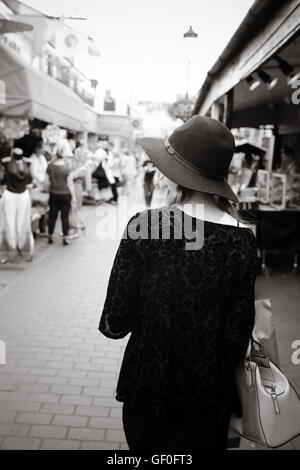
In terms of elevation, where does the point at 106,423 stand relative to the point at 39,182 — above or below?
below

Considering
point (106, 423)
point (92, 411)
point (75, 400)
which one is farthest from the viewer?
point (75, 400)

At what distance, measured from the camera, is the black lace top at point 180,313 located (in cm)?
179

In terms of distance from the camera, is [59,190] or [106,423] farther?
[59,190]

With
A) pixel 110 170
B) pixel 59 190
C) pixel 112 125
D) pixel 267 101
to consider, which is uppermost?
pixel 112 125

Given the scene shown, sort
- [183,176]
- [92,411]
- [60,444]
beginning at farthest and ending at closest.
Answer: [92,411]
[60,444]
[183,176]

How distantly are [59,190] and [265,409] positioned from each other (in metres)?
7.77

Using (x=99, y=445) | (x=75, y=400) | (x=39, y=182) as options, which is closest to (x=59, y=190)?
(x=39, y=182)

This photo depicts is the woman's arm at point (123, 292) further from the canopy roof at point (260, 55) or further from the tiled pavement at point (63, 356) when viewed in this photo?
the canopy roof at point (260, 55)

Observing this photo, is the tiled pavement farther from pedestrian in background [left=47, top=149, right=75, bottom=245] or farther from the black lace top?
pedestrian in background [left=47, top=149, right=75, bottom=245]

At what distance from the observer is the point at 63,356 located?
14.7ft

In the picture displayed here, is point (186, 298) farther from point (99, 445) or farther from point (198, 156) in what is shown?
point (99, 445)

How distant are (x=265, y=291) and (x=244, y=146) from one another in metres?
3.80
